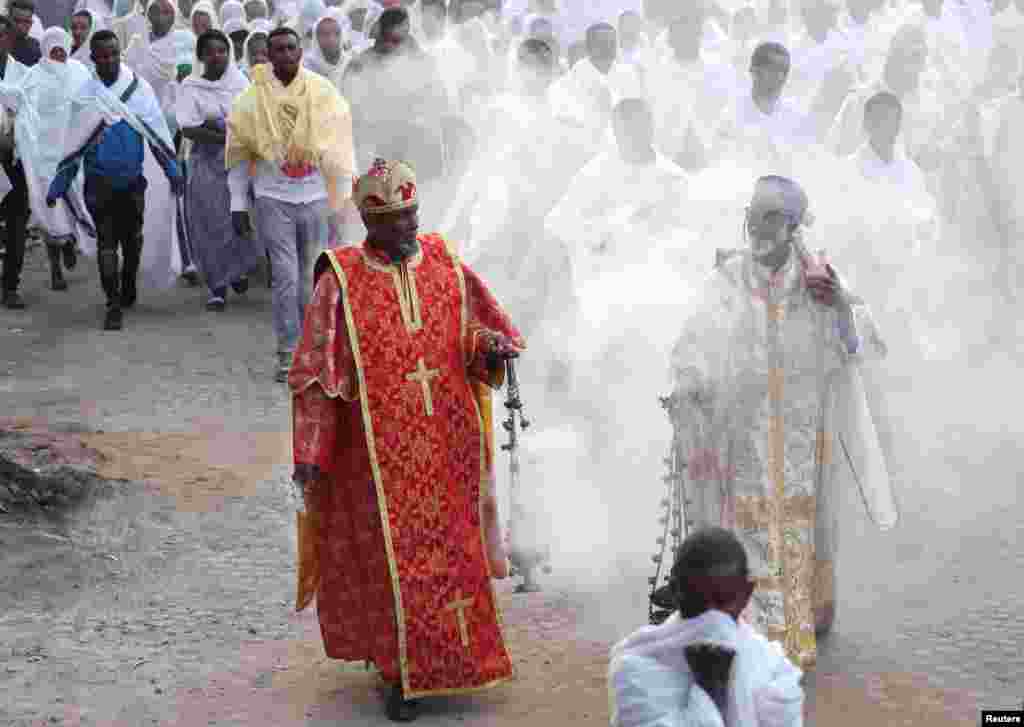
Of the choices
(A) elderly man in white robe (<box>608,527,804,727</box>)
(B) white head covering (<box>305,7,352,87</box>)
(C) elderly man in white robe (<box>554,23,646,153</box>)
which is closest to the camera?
(A) elderly man in white robe (<box>608,527,804,727</box>)

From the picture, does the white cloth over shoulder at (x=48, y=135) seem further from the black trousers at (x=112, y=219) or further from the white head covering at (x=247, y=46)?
the white head covering at (x=247, y=46)

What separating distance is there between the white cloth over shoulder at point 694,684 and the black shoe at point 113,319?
10183mm

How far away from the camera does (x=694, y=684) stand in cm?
401

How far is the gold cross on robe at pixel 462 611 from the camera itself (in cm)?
674

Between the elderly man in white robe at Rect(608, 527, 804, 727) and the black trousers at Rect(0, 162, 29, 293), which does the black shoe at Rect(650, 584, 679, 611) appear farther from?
the black trousers at Rect(0, 162, 29, 293)

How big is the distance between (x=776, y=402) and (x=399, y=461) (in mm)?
1408

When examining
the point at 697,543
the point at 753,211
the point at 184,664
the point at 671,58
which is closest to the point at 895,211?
the point at 671,58

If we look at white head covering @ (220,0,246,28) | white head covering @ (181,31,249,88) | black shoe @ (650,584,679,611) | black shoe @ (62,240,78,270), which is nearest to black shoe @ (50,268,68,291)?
black shoe @ (62,240,78,270)

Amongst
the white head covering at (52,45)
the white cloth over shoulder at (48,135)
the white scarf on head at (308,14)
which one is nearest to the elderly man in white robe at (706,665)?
the white cloth over shoulder at (48,135)

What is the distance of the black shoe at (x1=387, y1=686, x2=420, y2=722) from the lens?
6.69 m

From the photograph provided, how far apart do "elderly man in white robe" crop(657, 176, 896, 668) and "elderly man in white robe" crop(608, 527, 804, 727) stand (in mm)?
2794

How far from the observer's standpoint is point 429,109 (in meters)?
14.1

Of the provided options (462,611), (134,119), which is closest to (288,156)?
(134,119)

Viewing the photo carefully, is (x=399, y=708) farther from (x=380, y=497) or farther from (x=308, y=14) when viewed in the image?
(x=308, y=14)
